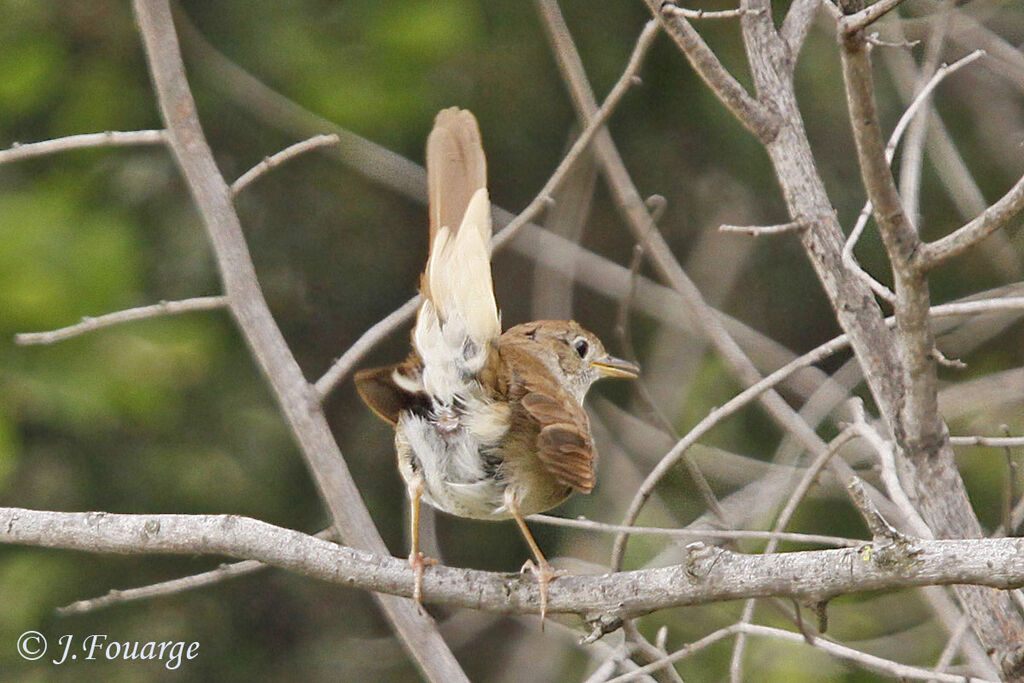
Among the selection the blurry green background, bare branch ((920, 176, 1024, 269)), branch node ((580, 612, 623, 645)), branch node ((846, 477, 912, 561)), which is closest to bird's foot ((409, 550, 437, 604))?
branch node ((580, 612, 623, 645))

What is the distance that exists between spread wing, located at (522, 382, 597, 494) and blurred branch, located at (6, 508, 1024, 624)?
465 mm

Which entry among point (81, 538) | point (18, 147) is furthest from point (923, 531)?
point (18, 147)

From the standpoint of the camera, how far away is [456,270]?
3.06 m

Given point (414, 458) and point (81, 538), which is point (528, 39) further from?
point (81, 538)

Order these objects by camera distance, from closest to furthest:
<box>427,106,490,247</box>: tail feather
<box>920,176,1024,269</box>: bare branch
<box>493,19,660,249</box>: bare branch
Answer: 1. <box>920,176,1024,269</box>: bare branch
2. <box>493,19,660,249</box>: bare branch
3. <box>427,106,490,247</box>: tail feather

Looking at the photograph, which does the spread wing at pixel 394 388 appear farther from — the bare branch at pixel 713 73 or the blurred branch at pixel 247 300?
the bare branch at pixel 713 73

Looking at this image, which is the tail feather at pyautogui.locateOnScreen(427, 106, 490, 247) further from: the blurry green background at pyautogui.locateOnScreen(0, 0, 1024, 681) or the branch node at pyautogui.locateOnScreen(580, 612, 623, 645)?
the blurry green background at pyautogui.locateOnScreen(0, 0, 1024, 681)

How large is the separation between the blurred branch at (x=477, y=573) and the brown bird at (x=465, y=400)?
45 cm

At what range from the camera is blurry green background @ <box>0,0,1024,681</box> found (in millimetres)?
5027

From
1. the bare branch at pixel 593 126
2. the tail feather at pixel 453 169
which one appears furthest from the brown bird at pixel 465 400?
the bare branch at pixel 593 126

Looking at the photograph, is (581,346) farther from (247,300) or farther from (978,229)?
(978,229)

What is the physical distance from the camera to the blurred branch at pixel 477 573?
2.12m

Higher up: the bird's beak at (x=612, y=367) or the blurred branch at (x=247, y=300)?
the blurred branch at (x=247, y=300)

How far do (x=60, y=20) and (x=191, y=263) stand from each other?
4.07ft
